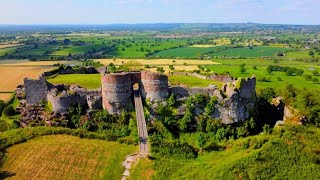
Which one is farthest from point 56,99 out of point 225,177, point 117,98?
point 225,177

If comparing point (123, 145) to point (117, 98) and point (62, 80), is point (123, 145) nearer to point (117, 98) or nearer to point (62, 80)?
point (117, 98)

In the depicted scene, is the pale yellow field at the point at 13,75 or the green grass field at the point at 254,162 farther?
the pale yellow field at the point at 13,75

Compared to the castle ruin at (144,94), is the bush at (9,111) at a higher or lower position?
lower

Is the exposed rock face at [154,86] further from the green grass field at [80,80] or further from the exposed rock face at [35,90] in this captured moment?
the exposed rock face at [35,90]

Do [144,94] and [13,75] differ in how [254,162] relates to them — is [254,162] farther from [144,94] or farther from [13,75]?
[13,75]

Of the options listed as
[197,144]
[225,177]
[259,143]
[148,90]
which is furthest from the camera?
[148,90]

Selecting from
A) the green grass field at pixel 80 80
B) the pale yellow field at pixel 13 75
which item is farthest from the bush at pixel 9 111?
the pale yellow field at pixel 13 75

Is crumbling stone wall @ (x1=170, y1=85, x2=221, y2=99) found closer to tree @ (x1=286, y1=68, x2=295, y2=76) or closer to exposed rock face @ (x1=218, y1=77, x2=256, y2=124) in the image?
exposed rock face @ (x1=218, y1=77, x2=256, y2=124)
